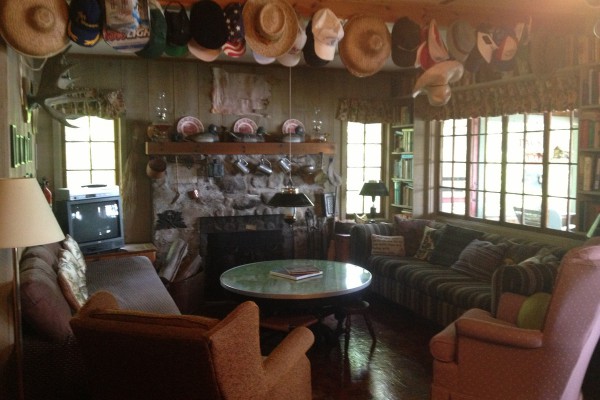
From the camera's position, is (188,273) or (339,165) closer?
(188,273)

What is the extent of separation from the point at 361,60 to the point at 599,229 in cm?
208

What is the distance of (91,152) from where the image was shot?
5.80 m

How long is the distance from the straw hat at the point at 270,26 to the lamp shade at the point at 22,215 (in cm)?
149

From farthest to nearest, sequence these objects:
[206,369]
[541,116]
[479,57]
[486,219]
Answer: [486,219], [541,116], [479,57], [206,369]

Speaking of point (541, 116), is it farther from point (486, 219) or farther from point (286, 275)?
point (286, 275)

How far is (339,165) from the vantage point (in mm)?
6707

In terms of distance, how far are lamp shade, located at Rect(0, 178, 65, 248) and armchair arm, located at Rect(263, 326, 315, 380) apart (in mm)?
1108

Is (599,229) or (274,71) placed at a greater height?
(274,71)

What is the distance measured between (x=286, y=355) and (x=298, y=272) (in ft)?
5.97

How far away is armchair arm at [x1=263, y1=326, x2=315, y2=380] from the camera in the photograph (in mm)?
2324

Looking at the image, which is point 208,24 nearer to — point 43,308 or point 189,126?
point 43,308

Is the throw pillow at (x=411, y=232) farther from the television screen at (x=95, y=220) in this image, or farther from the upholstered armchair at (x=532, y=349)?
the television screen at (x=95, y=220)

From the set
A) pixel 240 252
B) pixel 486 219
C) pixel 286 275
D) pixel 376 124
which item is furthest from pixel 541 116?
pixel 240 252

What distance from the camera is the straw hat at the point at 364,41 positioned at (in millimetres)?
3395
